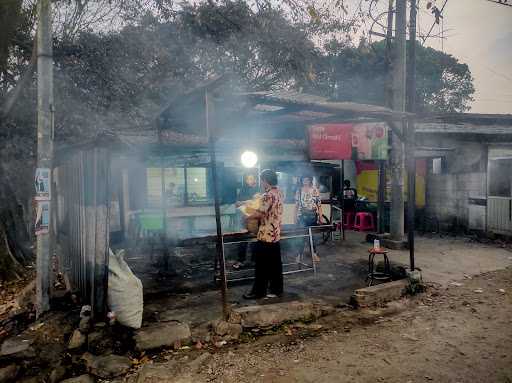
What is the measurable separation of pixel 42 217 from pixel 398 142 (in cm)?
1015

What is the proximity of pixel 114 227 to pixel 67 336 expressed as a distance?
8062 mm

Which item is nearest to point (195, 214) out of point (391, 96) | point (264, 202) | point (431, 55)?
point (264, 202)

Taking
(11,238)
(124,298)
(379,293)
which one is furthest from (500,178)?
(11,238)

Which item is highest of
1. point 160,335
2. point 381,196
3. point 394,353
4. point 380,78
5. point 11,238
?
point 380,78

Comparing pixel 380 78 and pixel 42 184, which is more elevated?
pixel 380 78

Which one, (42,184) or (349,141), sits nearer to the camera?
(42,184)

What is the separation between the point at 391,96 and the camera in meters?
12.9

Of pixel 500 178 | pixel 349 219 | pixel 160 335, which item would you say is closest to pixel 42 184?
pixel 160 335

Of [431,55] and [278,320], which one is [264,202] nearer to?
[278,320]

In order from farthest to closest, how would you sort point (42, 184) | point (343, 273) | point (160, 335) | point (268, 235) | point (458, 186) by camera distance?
point (458, 186) → point (343, 273) → point (268, 235) → point (42, 184) → point (160, 335)

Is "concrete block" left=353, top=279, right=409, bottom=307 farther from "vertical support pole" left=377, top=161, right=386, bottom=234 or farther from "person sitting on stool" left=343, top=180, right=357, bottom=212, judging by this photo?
"person sitting on stool" left=343, top=180, right=357, bottom=212

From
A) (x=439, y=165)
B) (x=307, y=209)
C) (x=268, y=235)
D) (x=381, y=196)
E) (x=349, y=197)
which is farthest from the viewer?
(x=349, y=197)

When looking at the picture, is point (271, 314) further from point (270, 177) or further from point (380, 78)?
point (380, 78)

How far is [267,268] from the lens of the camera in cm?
694
